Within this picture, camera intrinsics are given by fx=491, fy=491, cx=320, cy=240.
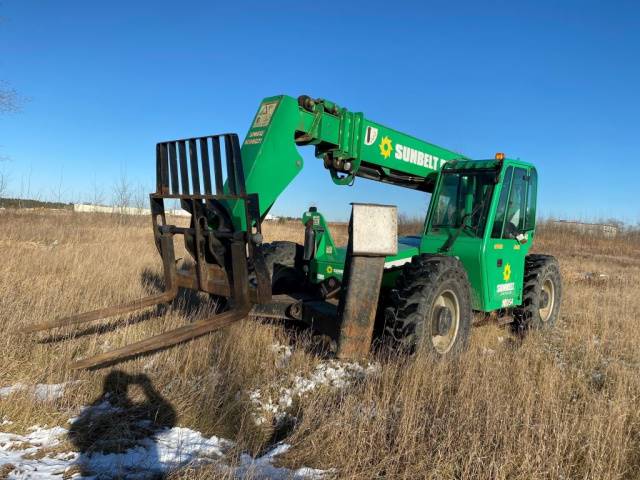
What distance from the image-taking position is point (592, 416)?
134 inches

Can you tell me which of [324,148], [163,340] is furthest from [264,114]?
[163,340]

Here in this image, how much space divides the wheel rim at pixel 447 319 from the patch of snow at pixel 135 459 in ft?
6.90

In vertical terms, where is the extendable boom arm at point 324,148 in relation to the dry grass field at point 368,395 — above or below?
above

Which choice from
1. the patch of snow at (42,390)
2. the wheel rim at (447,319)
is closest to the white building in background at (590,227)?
the wheel rim at (447,319)

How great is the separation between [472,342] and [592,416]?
2325 mm

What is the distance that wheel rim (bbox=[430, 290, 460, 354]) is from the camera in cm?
462

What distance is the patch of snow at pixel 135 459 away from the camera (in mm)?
2664

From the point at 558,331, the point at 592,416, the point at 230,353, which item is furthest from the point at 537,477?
the point at 558,331

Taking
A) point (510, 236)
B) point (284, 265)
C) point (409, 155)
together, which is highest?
point (409, 155)

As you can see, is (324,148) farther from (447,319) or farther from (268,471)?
(268,471)

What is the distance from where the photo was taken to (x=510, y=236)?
600 cm

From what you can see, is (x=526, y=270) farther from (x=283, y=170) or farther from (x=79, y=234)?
(x=79, y=234)

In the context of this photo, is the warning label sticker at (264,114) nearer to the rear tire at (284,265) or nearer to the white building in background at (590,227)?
the rear tire at (284,265)

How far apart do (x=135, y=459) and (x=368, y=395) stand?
1.67 meters
